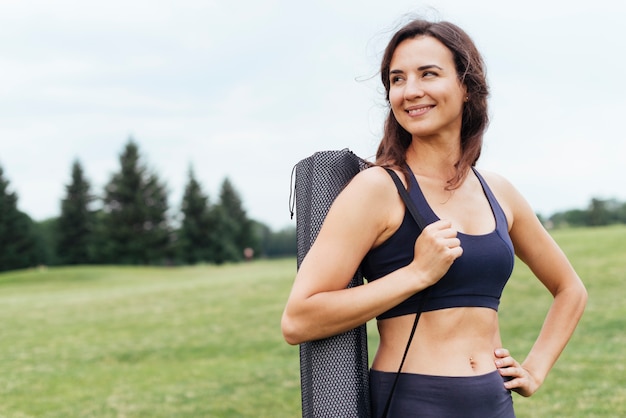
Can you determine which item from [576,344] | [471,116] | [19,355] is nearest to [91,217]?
[19,355]

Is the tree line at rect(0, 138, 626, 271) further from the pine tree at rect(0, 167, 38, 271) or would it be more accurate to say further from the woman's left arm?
the woman's left arm

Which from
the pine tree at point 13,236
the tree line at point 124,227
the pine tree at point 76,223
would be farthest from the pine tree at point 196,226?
the pine tree at point 13,236

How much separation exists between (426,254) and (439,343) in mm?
292

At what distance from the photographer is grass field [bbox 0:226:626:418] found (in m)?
8.41

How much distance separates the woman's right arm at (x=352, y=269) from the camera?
2.00 meters

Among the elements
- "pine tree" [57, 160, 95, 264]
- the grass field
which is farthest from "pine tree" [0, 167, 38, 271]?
the grass field

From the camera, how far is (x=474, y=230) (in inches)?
86.7

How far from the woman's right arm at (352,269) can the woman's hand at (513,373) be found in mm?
410

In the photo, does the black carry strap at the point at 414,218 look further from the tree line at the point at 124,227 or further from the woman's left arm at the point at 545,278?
the tree line at the point at 124,227

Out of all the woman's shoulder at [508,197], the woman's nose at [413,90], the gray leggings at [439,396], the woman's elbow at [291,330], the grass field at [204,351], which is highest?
the woman's nose at [413,90]

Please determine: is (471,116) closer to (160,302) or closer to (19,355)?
(19,355)

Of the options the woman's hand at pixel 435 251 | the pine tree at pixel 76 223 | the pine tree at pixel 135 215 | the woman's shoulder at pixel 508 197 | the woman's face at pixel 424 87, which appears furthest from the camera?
the pine tree at pixel 135 215

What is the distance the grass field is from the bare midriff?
17.8ft

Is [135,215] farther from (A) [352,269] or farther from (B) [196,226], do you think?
(A) [352,269]
